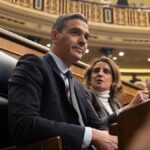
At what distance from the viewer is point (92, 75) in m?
2.55

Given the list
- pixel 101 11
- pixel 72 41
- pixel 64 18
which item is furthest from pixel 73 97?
pixel 101 11

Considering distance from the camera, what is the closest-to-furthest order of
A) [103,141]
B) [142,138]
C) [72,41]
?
[142,138] → [103,141] → [72,41]

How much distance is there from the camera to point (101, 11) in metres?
11.5

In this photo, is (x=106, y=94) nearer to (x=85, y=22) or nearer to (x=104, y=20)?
(x=85, y=22)

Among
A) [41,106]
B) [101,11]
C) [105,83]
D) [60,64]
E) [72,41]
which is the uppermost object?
[101,11]

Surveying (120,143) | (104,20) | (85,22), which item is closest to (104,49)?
(104,20)

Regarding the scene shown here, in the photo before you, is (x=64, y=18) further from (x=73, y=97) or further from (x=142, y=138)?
(x=142, y=138)

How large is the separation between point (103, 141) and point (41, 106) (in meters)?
0.30

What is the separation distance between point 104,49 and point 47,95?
10.0m

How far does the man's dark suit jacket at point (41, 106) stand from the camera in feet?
4.07

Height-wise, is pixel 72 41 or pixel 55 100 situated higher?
pixel 72 41

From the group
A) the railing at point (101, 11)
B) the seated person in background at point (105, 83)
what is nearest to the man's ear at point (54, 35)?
the seated person in background at point (105, 83)

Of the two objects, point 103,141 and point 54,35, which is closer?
point 103,141

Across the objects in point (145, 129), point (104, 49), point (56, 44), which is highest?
point (56, 44)
